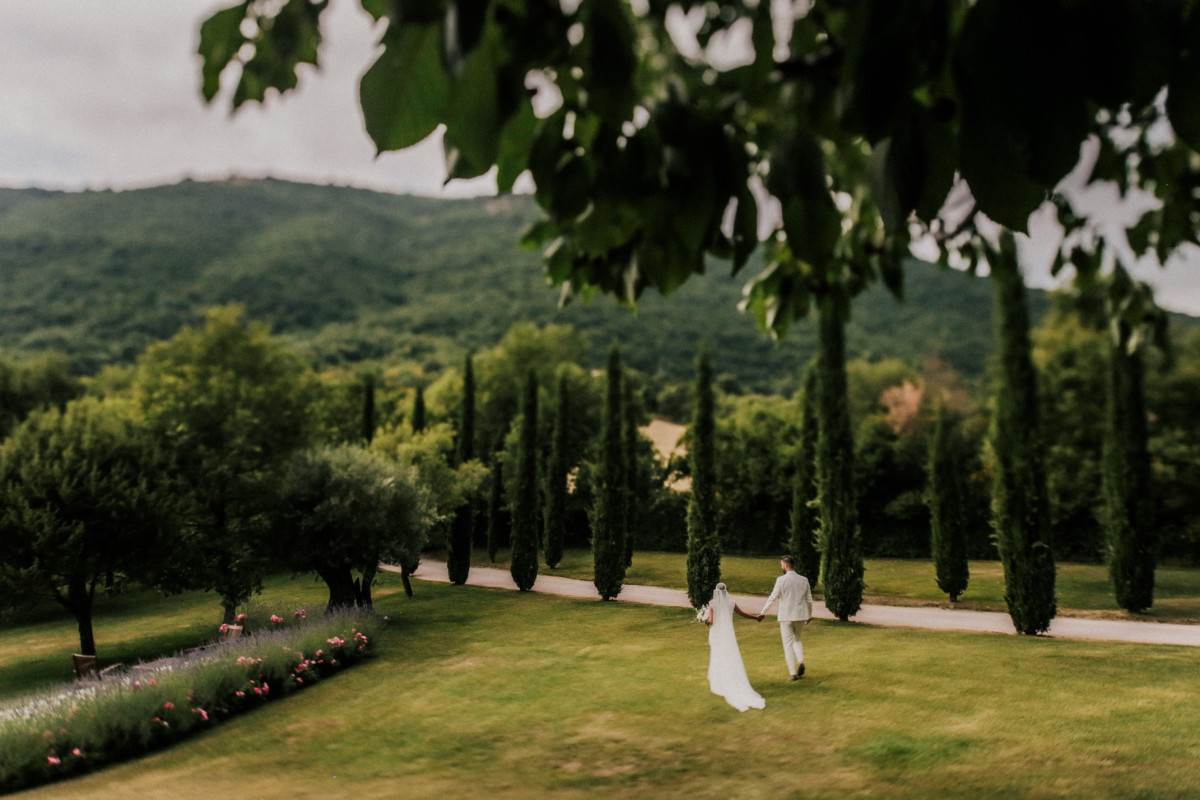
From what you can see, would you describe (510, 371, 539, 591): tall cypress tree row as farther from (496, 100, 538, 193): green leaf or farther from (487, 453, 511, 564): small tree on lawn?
(496, 100, 538, 193): green leaf

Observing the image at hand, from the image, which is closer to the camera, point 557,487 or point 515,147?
point 515,147

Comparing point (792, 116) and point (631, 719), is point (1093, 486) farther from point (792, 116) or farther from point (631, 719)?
point (792, 116)

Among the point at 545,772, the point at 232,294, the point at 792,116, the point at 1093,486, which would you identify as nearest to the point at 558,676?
the point at 545,772

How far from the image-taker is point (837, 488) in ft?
61.7

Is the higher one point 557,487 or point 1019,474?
point 1019,474

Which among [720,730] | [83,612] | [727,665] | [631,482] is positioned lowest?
[720,730]

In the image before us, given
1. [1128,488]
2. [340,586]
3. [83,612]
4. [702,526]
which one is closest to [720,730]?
[702,526]

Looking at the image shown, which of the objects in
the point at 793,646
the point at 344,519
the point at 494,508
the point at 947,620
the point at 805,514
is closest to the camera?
the point at 793,646

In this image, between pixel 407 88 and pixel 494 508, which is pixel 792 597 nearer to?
pixel 407 88

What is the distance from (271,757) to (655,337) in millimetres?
61581

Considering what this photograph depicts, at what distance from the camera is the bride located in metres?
10.9

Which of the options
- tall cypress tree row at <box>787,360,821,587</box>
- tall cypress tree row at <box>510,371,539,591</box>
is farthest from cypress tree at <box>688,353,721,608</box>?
tall cypress tree row at <box>510,371,539,591</box>

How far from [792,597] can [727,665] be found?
1314 millimetres

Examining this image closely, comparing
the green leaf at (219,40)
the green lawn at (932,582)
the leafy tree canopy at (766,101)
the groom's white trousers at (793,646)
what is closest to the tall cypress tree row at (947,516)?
the green lawn at (932,582)
